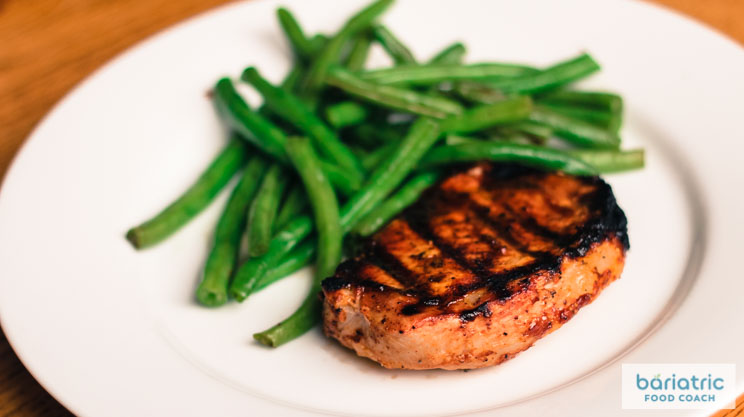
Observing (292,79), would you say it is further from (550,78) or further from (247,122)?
(550,78)

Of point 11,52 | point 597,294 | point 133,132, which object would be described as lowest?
point 597,294

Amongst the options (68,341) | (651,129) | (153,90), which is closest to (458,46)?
(651,129)

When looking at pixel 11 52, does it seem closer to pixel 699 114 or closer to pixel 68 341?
pixel 68 341

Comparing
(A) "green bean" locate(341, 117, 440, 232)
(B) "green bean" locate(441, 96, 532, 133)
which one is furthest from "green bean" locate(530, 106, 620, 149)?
(A) "green bean" locate(341, 117, 440, 232)

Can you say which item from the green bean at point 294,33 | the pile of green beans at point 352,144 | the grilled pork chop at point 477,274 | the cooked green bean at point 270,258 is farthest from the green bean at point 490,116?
the green bean at point 294,33

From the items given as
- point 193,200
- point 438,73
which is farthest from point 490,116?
point 193,200

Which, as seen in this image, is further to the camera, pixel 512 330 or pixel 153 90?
pixel 153 90
